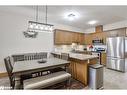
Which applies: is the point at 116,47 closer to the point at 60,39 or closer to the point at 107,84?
the point at 107,84

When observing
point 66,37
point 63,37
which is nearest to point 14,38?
point 63,37

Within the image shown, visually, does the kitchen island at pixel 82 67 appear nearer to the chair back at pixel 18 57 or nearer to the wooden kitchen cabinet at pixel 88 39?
the chair back at pixel 18 57

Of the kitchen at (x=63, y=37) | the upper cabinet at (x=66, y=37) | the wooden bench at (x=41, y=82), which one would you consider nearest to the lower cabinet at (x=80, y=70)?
the kitchen at (x=63, y=37)

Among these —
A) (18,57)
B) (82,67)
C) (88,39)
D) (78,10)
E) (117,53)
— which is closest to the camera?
(82,67)

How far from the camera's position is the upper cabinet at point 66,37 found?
5062 mm

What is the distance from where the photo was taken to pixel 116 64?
4.32m

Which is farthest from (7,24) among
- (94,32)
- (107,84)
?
(94,32)

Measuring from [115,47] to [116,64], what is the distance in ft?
2.64

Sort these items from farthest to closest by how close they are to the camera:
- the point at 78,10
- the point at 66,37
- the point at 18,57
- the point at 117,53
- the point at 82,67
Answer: the point at 66,37 → the point at 117,53 → the point at 18,57 → the point at 78,10 → the point at 82,67

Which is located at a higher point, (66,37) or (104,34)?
(104,34)

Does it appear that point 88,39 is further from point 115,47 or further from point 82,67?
point 82,67

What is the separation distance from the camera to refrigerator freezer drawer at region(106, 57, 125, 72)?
13.5ft

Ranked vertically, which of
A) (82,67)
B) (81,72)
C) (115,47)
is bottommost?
(81,72)

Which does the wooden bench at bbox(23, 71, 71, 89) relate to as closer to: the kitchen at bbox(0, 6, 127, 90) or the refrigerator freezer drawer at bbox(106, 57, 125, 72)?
the kitchen at bbox(0, 6, 127, 90)
